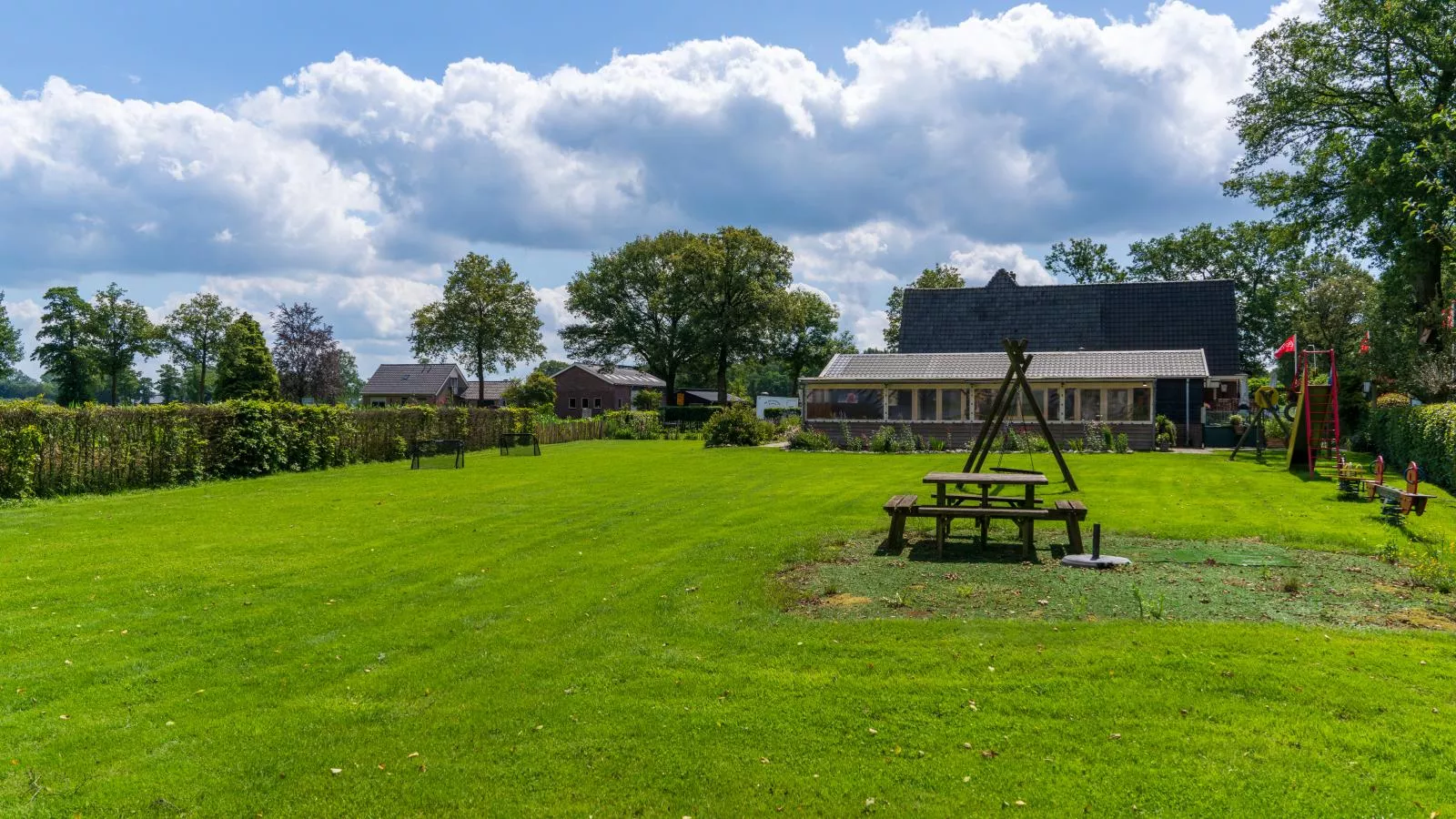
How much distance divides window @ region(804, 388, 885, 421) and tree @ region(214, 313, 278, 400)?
3239cm

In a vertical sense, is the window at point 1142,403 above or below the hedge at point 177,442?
above

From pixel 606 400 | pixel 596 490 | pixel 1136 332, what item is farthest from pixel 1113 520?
pixel 606 400

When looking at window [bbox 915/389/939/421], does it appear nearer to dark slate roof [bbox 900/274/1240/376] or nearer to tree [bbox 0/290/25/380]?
dark slate roof [bbox 900/274/1240/376]

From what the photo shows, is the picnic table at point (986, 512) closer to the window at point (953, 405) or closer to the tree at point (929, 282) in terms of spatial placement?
the window at point (953, 405)

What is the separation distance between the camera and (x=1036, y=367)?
111 ft

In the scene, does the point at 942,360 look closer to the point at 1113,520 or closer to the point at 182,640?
the point at 1113,520

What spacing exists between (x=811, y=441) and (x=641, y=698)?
27165 mm

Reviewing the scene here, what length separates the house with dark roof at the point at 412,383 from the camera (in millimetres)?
86125

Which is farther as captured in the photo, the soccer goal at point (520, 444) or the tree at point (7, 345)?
the tree at point (7, 345)

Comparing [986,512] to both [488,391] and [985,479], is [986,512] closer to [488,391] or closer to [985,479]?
[985,479]

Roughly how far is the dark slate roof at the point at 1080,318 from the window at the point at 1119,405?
468 inches

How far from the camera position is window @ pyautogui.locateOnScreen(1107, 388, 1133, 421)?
104 ft

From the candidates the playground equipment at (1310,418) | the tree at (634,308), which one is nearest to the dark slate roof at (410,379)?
the tree at (634,308)

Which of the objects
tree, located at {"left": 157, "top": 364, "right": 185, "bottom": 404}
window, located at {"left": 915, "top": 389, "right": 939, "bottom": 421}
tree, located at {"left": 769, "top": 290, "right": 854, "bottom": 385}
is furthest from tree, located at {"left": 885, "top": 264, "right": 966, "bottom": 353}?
tree, located at {"left": 157, "top": 364, "right": 185, "bottom": 404}
